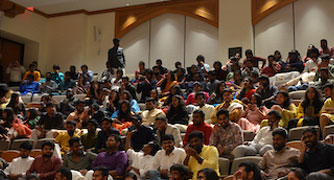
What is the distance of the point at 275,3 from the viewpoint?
1006 cm

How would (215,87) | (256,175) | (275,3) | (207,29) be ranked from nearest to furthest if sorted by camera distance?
1. (256,175)
2. (215,87)
3. (275,3)
4. (207,29)

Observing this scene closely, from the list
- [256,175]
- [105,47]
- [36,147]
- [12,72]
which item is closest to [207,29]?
[105,47]

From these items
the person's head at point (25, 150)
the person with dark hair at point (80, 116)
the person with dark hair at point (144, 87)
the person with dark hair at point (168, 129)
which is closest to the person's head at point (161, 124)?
the person with dark hair at point (168, 129)

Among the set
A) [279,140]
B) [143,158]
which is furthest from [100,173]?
[279,140]

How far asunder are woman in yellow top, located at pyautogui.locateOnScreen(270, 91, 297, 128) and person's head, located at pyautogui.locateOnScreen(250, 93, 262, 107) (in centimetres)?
34

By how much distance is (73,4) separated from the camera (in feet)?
38.2

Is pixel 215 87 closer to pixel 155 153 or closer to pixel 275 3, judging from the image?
pixel 155 153

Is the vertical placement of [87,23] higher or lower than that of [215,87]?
higher

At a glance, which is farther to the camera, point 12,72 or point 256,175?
point 12,72

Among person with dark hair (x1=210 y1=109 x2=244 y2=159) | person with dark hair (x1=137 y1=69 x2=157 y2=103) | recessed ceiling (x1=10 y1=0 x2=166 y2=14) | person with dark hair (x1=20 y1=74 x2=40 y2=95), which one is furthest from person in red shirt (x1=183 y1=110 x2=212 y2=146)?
recessed ceiling (x1=10 y1=0 x2=166 y2=14)

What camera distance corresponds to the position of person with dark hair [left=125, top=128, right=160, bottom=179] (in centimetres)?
440

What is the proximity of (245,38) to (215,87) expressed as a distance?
136 inches

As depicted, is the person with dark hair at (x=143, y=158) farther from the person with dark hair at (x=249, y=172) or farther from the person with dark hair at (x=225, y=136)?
the person with dark hair at (x=249, y=172)

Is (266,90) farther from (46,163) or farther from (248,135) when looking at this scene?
(46,163)
